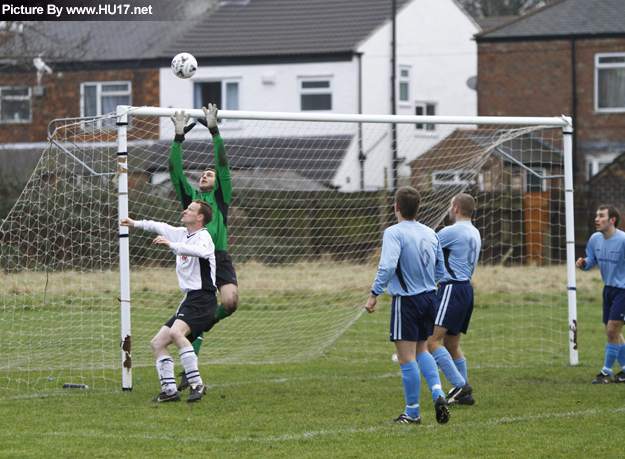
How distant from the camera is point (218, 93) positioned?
1046 inches

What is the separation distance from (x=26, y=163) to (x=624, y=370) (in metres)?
21.3

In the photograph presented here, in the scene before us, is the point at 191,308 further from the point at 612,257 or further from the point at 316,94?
the point at 316,94

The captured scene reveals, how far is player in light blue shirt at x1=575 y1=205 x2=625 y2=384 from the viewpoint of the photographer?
26.0ft

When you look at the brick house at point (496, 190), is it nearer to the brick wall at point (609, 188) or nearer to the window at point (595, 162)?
the brick wall at point (609, 188)

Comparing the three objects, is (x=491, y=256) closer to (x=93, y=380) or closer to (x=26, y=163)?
(x=93, y=380)

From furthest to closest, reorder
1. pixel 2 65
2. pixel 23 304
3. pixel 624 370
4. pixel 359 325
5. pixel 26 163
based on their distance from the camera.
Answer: pixel 26 163 → pixel 2 65 → pixel 359 325 → pixel 23 304 → pixel 624 370

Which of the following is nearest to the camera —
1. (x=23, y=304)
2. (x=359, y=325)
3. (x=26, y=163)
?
(x=23, y=304)

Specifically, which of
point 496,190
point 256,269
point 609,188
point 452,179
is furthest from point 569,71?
point 452,179

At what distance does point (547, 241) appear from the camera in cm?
1791

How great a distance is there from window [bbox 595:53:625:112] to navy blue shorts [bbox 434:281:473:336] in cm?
1939

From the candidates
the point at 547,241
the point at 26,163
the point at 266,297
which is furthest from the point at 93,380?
the point at 26,163

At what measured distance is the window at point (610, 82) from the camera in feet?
78.8

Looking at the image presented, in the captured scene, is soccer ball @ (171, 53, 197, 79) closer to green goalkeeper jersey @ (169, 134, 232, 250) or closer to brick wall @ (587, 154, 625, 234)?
green goalkeeper jersey @ (169, 134, 232, 250)

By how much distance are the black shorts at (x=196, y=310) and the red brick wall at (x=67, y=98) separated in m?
20.3
